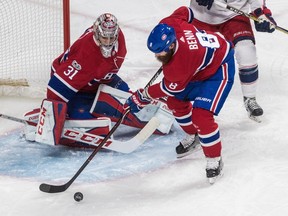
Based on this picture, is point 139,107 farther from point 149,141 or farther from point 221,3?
point 221,3

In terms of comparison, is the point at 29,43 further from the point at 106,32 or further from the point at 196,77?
the point at 196,77

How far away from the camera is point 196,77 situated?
9.36 ft

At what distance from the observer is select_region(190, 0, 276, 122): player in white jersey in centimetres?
Answer: 340

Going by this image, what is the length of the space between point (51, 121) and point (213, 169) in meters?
0.84

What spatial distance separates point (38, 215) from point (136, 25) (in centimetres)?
243

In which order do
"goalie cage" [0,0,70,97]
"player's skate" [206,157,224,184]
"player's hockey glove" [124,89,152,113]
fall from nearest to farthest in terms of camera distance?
"player's skate" [206,157,224,184]
"player's hockey glove" [124,89,152,113]
"goalie cage" [0,0,70,97]

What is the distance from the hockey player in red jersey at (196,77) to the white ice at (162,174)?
155 millimetres

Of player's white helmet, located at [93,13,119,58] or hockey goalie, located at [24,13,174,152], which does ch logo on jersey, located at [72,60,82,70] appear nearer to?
hockey goalie, located at [24,13,174,152]

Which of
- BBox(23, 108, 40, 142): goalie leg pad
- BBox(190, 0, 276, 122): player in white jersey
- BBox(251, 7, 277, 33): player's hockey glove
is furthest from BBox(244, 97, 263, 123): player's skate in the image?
BBox(23, 108, 40, 142): goalie leg pad

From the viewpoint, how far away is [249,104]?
3.47m

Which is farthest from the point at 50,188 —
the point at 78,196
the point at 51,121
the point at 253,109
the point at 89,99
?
the point at 253,109

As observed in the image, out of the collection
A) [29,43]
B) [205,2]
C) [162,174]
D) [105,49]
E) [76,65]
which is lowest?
[29,43]

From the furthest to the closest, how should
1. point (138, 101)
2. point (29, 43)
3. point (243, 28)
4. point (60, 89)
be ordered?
point (29, 43), point (243, 28), point (60, 89), point (138, 101)

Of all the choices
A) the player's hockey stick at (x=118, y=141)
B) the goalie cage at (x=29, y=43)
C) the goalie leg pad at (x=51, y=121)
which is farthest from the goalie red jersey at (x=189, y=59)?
the goalie cage at (x=29, y=43)
